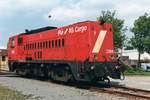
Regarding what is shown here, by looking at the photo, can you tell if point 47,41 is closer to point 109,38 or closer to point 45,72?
point 45,72

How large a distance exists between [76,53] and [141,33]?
3593 centimetres

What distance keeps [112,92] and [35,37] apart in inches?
435

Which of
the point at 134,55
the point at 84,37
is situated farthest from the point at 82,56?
the point at 134,55

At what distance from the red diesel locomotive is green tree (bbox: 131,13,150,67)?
30.0m

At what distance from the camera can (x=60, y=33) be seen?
2438cm

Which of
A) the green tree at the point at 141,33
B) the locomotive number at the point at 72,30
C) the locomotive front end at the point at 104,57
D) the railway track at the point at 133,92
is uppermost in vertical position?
the green tree at the point at 141,33

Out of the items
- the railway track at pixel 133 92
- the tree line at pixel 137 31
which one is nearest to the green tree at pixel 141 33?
Result: the tree line at pixel 137 31

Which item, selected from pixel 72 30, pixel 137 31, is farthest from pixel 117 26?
pixel 72 30

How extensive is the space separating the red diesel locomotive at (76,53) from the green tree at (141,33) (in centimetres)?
3001

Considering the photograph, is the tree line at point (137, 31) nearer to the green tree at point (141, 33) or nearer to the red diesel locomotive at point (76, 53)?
the green tree at point (141, 33)

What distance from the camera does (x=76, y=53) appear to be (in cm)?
2238

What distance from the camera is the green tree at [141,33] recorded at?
5603cm

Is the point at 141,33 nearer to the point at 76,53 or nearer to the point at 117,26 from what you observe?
the point at 117,26

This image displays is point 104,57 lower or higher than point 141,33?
lower
